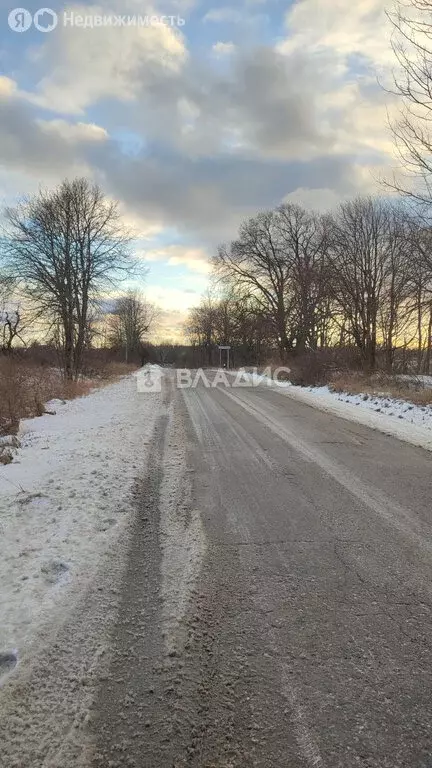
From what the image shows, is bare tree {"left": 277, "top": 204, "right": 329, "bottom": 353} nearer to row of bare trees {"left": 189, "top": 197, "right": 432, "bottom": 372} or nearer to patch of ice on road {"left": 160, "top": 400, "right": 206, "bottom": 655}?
row of bare trees {"left": 189, "top": 197, "right": 432, "bottom": 372}

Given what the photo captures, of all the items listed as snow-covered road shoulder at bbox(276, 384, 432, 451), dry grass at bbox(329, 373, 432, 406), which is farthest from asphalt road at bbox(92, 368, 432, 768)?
dry grass at bbox(329, 373, 432, 406)

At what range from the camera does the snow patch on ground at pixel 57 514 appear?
3.15 metres

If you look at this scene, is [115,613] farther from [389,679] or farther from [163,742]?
[389,679]

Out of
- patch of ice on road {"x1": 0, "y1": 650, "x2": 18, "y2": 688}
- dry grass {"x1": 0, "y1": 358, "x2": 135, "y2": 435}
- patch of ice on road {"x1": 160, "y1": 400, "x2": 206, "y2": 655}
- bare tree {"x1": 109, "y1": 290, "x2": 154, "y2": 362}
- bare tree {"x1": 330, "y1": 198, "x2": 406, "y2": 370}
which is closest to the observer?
patch of ice on road {"x1": 0, "y1": 650, "x2": 18, "y2": 688}

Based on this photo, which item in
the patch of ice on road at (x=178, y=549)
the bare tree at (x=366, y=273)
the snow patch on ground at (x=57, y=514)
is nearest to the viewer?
the patch of ice on road at (x=178, y=549)

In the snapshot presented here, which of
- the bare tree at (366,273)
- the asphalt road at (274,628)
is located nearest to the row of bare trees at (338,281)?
the bare tree at (366,273)

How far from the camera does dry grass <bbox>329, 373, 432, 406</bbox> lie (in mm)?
13466

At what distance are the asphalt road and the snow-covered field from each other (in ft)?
1.25

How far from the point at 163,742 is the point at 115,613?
1.09 m

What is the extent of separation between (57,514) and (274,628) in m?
2.64

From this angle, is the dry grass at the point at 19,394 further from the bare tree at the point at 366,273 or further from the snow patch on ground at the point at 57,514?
the bare tree at the point at 366,273

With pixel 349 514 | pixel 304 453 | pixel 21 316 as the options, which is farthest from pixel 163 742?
pixel 21 316

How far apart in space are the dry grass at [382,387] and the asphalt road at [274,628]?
803 centimetres

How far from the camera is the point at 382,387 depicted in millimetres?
16766
